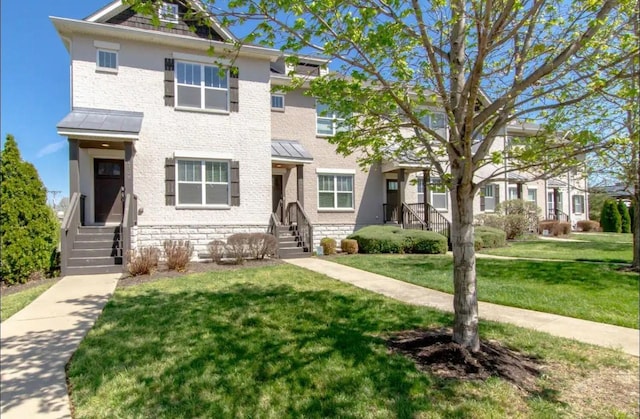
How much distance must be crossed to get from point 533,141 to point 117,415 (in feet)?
16.7

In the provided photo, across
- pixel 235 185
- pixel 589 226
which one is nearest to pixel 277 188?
pixel 235 185

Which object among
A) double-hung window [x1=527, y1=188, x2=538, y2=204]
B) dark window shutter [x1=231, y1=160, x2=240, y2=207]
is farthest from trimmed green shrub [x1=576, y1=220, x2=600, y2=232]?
dark window shutter [x1=231, y1=160, x2=240, y2=207]

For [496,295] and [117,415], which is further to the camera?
[496,295]

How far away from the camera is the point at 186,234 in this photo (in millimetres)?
12547

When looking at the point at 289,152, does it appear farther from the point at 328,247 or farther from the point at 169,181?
the point at 169,181

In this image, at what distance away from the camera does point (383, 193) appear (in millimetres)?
17703

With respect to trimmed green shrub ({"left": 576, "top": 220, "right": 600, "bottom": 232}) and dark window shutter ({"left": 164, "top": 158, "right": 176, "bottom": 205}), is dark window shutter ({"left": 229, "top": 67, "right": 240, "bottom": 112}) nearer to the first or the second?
dark window shutter ({"left": 164, "top": 158, "right": 176, "bottom": 205})

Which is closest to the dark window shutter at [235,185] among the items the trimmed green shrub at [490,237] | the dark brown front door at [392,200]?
the dark brown front door at [392,200]

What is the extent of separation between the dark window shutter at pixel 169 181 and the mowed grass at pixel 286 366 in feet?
22.0

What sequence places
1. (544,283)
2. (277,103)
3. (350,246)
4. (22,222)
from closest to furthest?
(544,283), (22,222), (350,246), (277,103)

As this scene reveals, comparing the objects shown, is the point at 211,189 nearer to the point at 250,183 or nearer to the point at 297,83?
the point at 250,183

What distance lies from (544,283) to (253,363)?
730 centimetres

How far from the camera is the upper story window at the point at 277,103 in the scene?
15994mm

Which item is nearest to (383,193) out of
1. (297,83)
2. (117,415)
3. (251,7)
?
(297,83)
